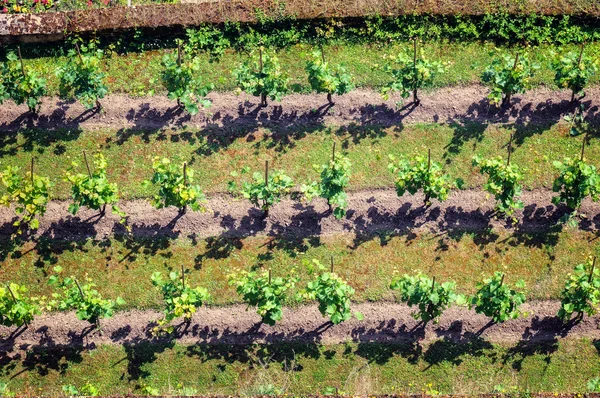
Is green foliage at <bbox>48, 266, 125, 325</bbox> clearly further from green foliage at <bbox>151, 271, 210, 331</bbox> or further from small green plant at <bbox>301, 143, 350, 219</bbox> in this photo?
small green plant at <bbox>301, 143, 350, 219</bbox>

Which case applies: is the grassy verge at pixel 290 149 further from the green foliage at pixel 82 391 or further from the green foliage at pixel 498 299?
the green foliage at pixel 82 391

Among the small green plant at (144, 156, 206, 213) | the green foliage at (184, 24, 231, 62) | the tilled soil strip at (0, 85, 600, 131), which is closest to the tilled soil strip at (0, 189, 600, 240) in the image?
the small green plant at (144, 156, 206, 213)

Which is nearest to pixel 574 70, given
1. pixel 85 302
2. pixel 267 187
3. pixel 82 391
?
pixel 267 187

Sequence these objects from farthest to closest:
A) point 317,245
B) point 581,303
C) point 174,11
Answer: point 174,11
point 317,245
point 581,303

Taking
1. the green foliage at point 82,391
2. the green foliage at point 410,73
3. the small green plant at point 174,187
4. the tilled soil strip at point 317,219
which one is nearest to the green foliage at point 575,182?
the tilled soil strip at point 317,219

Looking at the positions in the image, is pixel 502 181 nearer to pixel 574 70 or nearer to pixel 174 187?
pixel 574 70

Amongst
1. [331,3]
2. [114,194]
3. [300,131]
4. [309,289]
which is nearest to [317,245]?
[309,289]

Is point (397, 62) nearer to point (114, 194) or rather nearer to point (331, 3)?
point (331, 3)
